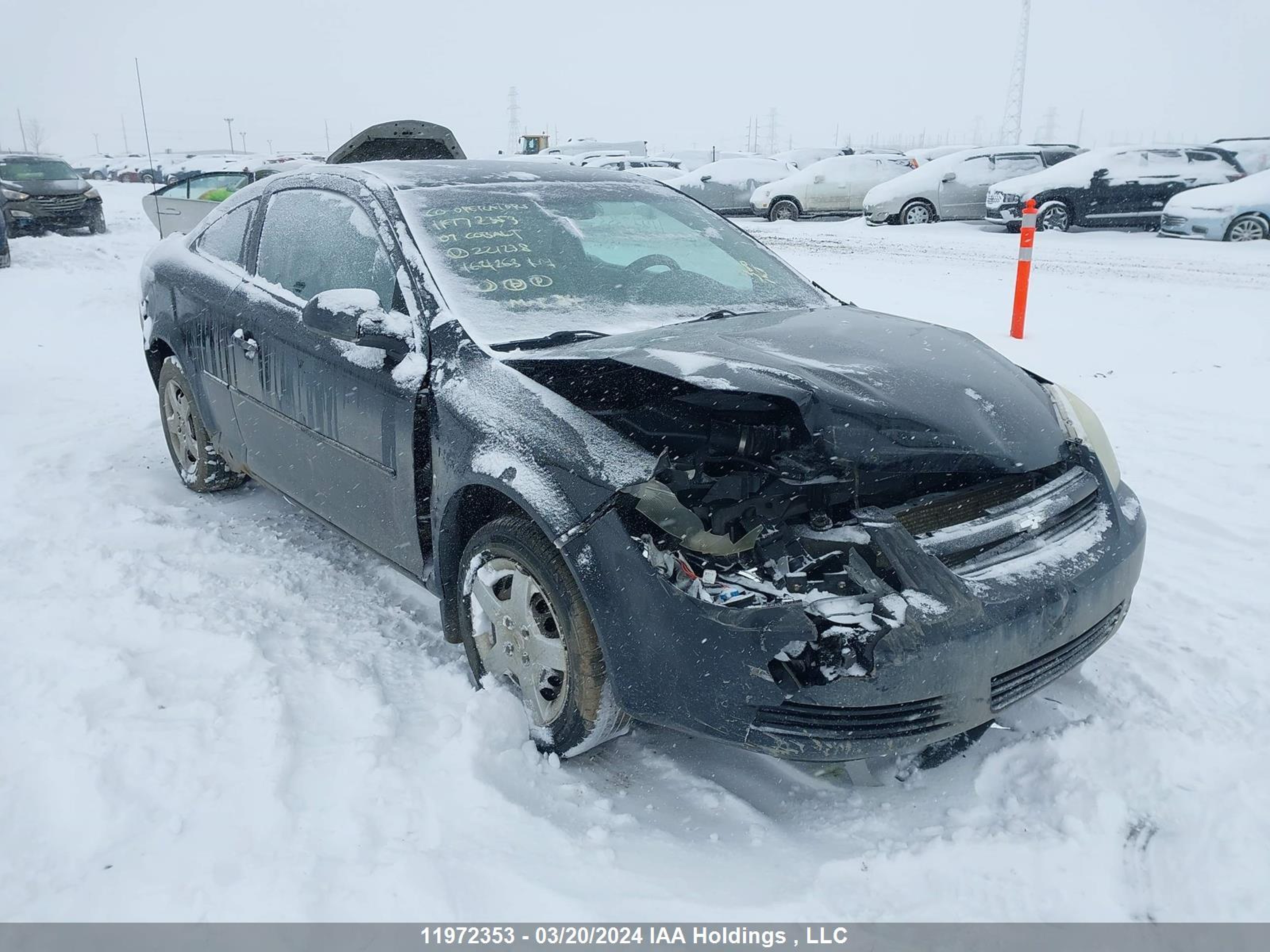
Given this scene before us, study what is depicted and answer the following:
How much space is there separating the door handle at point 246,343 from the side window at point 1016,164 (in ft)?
52.3

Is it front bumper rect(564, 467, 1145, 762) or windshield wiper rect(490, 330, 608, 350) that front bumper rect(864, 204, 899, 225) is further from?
front bumper rect(564, 467, 1145, 762)

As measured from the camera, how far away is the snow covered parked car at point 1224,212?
12.8 metres

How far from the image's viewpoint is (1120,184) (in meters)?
14.6

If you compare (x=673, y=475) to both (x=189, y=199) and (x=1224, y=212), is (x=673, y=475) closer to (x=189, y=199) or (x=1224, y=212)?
(x=189, y=199)

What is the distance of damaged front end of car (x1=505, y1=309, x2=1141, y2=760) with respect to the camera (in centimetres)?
217

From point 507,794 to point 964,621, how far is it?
1278mm

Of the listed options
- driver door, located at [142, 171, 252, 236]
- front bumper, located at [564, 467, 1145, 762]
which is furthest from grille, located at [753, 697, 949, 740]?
driver door, located at [142, 171, 252, 236]

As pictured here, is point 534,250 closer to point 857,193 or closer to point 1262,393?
point 1262,393

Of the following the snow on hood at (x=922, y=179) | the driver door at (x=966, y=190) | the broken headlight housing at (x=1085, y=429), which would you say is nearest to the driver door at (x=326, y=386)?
the broken headlight housing at (x=1085, y=429)

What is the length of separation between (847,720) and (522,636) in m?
0.95

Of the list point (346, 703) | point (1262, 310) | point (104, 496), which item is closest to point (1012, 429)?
point (346, 703)

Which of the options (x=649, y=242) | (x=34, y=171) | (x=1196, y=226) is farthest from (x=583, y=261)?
(x=34, y=171)

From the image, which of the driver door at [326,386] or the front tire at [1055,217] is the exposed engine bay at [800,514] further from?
the front tire at [1055,217]

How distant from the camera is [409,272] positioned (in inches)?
120
